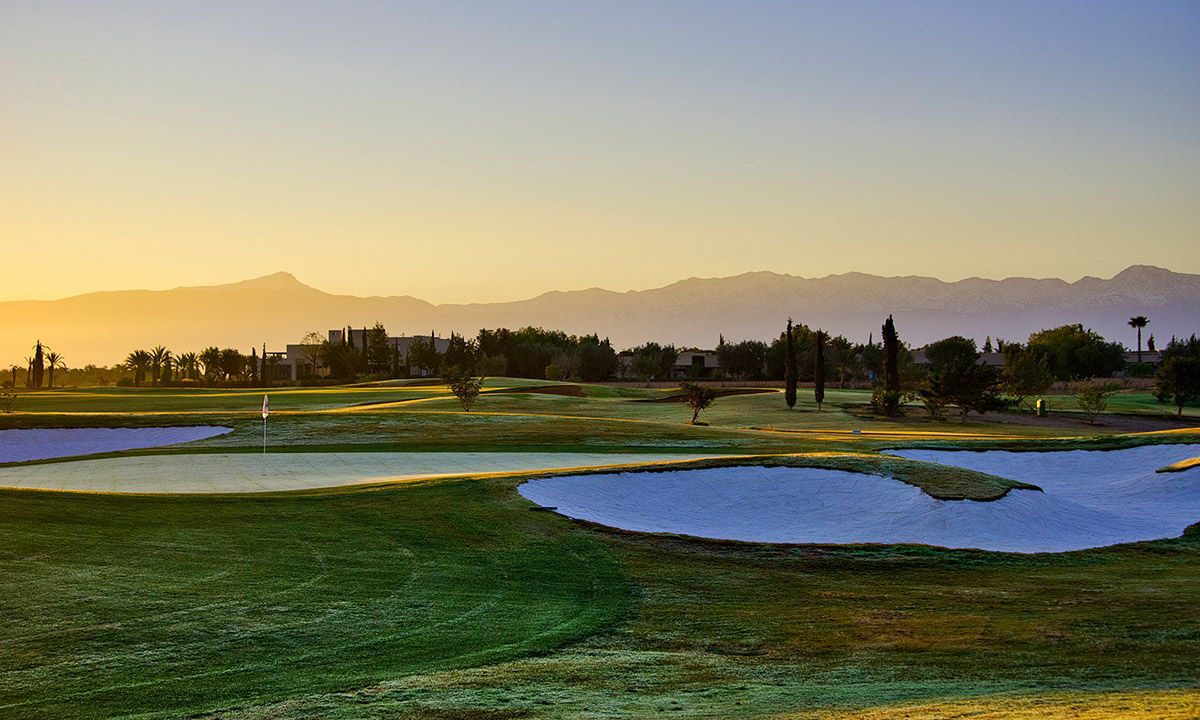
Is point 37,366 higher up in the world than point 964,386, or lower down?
higher up

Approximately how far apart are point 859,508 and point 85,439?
3523 cm

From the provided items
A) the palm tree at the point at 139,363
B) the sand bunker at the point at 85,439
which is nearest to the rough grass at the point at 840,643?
the sand bunker at the point at 85,439

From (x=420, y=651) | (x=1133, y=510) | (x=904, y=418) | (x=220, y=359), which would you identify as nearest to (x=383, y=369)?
(x=220, y=359)

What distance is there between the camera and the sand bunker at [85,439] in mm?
39931

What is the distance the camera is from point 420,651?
38.5 feet

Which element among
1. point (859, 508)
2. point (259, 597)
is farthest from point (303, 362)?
point (259, 597)

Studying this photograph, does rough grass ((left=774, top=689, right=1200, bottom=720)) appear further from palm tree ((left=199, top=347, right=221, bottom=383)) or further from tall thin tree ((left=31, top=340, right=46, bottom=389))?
palm tree ((left=199, top=347, right=221, bottom=383))

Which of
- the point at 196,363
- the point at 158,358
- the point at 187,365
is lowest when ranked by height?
the point at 187,365

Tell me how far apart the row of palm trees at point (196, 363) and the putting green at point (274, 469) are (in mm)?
86515

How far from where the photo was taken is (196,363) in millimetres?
125438

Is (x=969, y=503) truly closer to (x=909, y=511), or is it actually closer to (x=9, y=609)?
(x=909, y=511)

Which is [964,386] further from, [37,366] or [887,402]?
[37,366]

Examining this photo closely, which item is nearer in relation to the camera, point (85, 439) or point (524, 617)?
point (524, 617)

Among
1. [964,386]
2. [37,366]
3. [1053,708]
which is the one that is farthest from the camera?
[37,366]
